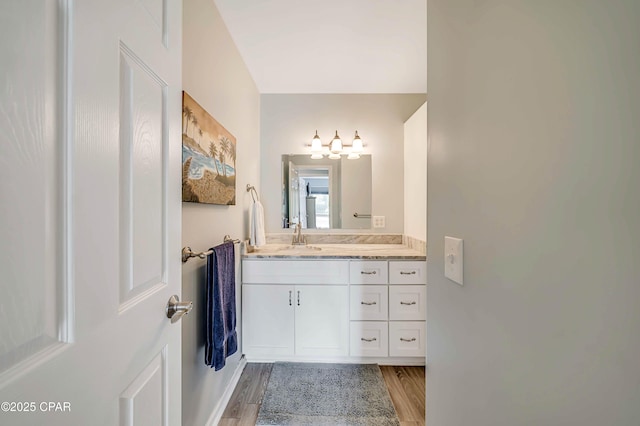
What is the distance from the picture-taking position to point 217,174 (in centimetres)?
157

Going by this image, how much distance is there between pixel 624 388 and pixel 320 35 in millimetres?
2167

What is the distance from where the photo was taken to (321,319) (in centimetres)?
221

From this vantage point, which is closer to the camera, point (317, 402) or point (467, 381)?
point (467, 381)

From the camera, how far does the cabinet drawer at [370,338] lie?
2.19 metres

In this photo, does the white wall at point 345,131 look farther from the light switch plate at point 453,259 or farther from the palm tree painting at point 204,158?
the light switch plate at point 453,259

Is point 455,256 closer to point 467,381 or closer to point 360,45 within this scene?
point 467,381

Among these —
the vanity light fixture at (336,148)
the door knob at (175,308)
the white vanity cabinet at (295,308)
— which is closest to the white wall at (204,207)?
the white vanity cabinet at (295,308)

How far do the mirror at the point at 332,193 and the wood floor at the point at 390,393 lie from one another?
1.33 meters

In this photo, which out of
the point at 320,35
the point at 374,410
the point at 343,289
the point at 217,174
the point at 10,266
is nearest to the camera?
the point at 10,266

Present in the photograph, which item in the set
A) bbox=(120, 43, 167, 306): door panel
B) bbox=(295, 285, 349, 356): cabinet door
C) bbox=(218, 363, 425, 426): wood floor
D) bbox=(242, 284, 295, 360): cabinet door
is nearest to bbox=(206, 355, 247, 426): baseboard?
bbox=(218, 363, 425, 426): wood floor

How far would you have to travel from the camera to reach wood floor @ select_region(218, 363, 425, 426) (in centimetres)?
165

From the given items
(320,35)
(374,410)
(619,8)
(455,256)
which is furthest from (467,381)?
(320,35)

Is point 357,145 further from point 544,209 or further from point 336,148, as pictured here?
point 544,209

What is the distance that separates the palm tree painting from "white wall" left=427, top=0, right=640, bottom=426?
1.05 metres
